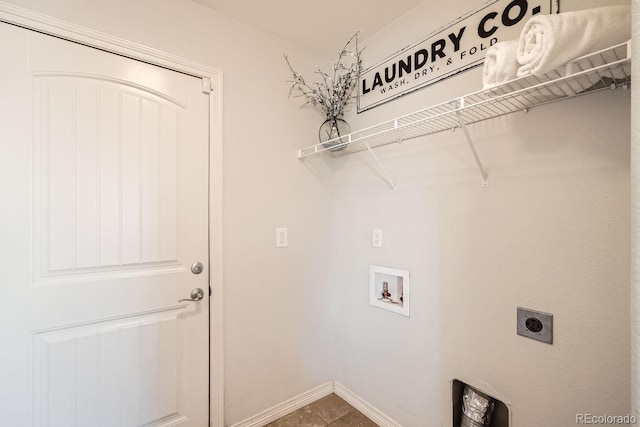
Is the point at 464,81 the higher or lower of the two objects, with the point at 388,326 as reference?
higher

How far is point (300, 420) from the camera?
69.2 inches

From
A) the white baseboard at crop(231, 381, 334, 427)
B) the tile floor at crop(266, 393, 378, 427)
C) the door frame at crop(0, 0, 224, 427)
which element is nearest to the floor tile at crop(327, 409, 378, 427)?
the tile floor at crop(266, 393, 378, 427)

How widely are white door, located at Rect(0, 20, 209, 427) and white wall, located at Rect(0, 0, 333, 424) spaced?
0.17 metres

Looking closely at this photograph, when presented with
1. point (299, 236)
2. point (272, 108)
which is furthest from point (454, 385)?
point (272, 108)

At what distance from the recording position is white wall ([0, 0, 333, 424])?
5.11 ft

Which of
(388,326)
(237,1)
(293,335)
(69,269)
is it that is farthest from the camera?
(293,335)

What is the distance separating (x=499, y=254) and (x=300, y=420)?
1.55 metres

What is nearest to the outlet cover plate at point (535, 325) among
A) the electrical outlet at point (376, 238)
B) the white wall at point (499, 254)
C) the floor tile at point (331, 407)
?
the white wall at point (499, 254)

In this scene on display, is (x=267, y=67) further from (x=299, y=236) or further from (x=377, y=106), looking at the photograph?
(x=299, y=236)

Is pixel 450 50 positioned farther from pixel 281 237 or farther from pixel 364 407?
pixel 364 407

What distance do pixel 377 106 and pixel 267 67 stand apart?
0.74m

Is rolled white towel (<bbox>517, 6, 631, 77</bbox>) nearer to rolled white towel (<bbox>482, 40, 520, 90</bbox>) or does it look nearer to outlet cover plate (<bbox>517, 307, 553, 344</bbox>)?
rolled white towel (<bbox>482, 40, 520, 90</bbox>)

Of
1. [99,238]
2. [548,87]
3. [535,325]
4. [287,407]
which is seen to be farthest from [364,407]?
[548,87]

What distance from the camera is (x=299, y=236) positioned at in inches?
74.5
